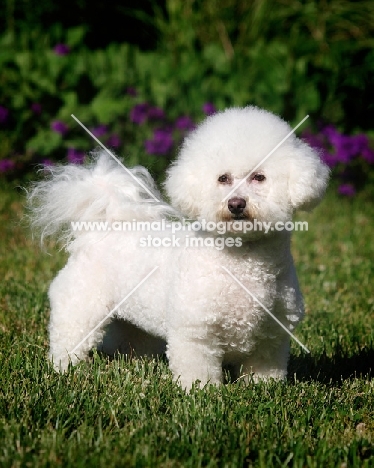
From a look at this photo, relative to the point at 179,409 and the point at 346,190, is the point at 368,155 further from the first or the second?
the point at 179,409

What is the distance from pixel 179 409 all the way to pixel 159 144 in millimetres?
5245

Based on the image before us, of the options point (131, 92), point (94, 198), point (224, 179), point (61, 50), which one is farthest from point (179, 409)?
point (61, 50)

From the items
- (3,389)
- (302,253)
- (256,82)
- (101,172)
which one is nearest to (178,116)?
(256,82)

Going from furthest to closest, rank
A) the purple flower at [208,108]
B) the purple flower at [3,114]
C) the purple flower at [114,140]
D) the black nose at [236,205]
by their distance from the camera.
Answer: the purple flower at [208,108] → the purple flower at [3,114] → the purple flower at [114,140] → the black nose at [236,205]

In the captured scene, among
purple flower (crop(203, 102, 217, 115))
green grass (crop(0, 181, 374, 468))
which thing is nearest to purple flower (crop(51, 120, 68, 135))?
purple flower (crop(203, 102, 217, 115))

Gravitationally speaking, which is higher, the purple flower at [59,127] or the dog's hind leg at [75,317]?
the purple flower at [59,127]

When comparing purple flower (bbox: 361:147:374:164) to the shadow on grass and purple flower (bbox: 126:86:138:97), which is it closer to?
purple flower (bbox: 126:86:138:97)

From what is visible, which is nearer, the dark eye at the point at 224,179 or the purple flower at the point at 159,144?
the dark eye at the point at 224,179

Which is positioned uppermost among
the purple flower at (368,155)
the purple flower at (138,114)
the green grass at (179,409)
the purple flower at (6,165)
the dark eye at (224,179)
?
the purple flower at (368,155)

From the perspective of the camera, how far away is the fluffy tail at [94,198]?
3818 mm

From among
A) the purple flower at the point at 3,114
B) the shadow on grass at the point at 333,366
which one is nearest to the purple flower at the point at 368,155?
the purple flower at the point at 3,114

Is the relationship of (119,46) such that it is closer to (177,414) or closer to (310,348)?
(310,348)

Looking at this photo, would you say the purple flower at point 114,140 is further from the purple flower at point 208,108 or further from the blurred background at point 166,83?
the purple flower at point 208,108

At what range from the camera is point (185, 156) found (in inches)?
133
